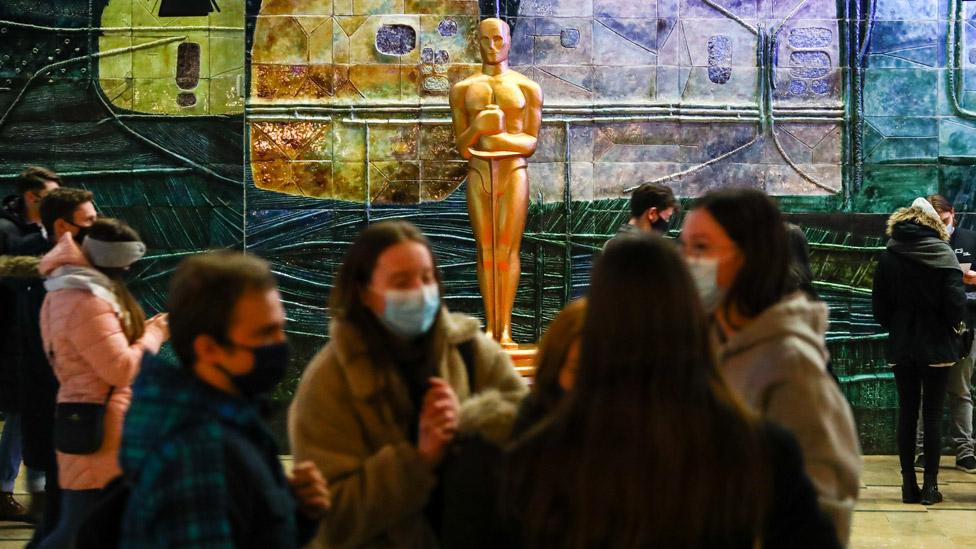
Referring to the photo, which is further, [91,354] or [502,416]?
[91,354]

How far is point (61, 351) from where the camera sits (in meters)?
4.15

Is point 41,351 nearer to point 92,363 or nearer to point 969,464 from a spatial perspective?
point 92,363

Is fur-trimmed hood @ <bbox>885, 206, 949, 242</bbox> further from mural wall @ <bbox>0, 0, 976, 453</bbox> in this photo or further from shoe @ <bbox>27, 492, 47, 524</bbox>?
shoe @ <bbox>27, 492, 47, 524</bbox>

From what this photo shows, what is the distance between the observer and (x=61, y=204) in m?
4.62

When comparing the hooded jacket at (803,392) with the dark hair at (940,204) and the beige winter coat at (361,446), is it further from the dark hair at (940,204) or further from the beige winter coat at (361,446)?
the dark hair at (940,204)

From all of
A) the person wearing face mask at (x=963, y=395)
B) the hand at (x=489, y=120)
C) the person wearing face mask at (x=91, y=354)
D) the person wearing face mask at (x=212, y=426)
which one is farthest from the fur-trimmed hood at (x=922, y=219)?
the person wearing face mask at (x=212, y=426)

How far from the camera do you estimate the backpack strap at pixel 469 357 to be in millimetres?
2663

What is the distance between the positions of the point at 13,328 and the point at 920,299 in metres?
4.43

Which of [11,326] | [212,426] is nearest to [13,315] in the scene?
[11,326]

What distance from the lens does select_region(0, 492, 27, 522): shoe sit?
6070mm

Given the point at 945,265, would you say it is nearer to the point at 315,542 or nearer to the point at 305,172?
the point at 305,172

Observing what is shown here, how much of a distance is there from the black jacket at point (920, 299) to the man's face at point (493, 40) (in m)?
2.27

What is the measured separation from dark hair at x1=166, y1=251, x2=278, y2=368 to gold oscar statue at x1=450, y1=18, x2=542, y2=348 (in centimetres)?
455

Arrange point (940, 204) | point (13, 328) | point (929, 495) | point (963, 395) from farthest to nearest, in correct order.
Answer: point (963, 395), point (940, 204), point (929, 495), point (13, 328)
